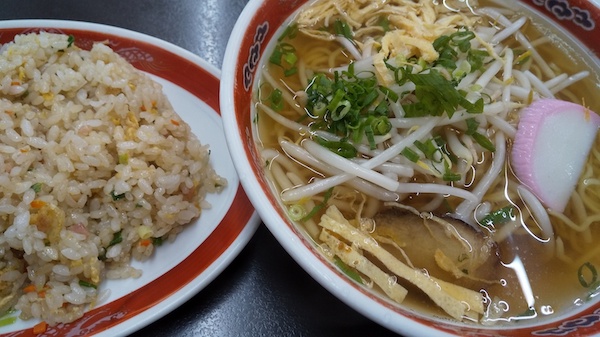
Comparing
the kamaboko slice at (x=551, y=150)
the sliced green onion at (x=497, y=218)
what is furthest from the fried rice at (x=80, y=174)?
the kamaboko slice at (x=551, y=150)

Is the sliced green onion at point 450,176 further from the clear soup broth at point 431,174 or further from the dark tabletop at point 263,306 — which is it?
the dark tabletop at point 263,306

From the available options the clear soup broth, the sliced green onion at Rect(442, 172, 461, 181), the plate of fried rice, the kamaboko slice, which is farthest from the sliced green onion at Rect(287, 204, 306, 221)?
the kamaboko slice

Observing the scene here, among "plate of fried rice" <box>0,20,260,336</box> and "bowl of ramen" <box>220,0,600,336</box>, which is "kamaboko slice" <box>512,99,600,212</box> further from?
"plate of fried rice" <box>0,20,260,336</box>

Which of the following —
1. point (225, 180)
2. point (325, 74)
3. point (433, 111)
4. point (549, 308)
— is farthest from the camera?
point (225, 180)

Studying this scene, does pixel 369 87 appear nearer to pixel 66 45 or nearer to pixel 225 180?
pixel 225 180

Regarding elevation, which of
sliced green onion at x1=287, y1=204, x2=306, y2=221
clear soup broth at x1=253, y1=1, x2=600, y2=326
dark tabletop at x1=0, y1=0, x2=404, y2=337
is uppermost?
clear soup broth at x1=253, y1=1, x2=600, y2=326

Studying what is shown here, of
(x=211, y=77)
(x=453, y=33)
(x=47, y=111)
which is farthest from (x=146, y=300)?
(x=453, y=33)
